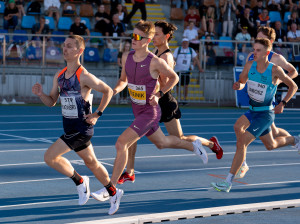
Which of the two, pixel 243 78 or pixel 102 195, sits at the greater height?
pixel 243 78

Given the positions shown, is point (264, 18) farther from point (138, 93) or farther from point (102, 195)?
point (102, 195)

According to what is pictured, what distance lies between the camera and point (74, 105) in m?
6.83

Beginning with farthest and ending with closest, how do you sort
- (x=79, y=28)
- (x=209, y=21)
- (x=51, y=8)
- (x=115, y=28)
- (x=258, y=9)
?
(x=258, y=9), (x=209, y=21), (x=51, y=8), (x=115, y=28), (x=79, y=28)

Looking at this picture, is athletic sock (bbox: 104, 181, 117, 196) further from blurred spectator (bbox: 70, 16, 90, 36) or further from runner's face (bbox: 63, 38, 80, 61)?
blurred spectator (bbox: 70, 16, 90, 36)

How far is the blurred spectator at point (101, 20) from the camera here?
2289 cm

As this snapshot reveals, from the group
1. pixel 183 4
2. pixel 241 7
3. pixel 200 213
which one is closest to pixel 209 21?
pixel 241 7

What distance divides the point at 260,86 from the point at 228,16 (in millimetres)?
17669

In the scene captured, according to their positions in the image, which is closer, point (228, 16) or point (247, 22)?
point (247, 22)

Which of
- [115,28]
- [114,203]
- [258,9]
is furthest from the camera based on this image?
[258,9]

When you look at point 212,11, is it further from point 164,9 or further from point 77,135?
point 77,135

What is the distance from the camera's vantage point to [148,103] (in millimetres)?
7680

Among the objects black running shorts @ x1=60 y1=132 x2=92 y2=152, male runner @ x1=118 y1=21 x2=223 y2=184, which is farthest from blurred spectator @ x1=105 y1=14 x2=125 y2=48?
black running shorts @ x1=60 y1=132 x2=92 y2=152

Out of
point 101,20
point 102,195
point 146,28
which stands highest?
point 146,28

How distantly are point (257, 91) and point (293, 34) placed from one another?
17.2 metres
